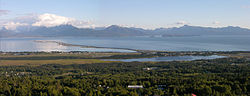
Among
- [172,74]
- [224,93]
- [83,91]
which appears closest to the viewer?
[224,93]

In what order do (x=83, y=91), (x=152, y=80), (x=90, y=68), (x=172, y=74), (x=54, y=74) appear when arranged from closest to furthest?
(x=83, y=91)
(x=152, y=80)
(x=172, y=74)
(x=54, y=74)
(x=90, y=68)

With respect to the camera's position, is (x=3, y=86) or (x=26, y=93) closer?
(x=26, y=93)

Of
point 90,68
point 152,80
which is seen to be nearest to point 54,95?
point 152,80

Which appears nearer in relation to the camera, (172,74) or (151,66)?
(172,74)

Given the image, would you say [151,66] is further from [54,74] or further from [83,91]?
[83,91]

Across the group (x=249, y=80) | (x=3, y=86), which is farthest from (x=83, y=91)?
(x=249, y=80)

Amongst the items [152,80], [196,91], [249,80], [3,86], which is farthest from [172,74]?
[3,86]

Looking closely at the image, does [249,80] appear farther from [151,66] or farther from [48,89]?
[151,66]

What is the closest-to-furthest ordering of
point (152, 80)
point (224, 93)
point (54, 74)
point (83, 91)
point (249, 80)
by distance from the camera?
1. point (224, 93)
2. point (83, 91)
3. point (249, 80)
4. point (152, 80)
5. point (54, 74)

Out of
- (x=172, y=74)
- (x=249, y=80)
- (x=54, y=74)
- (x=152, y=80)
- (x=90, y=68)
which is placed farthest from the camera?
(x=90, y=68)
